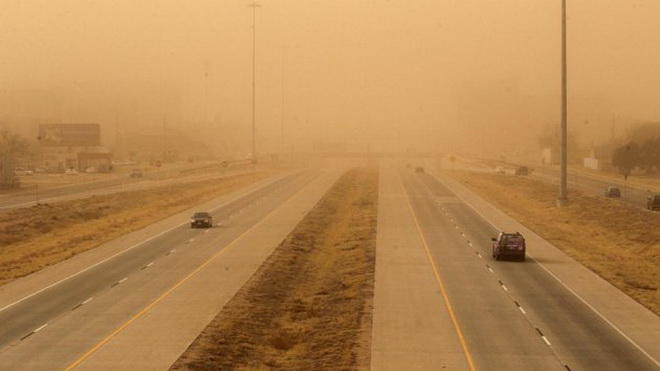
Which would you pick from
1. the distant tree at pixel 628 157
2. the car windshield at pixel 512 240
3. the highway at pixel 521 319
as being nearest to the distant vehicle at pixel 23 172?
the distant tree at pixel 628 157

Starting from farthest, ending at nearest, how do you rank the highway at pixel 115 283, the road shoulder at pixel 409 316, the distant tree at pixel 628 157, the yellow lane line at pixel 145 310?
the distant tree at pixel 628 157
the highway at pixel 115 283
the yellow lane line at pixel 145 310
the road shoulder at pixel 409 316

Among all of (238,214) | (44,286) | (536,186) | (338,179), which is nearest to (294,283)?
(44,286)

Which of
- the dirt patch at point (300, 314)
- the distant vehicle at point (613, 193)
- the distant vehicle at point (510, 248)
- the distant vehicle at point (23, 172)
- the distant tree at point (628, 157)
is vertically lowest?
the dirt patch at point (300, 314)

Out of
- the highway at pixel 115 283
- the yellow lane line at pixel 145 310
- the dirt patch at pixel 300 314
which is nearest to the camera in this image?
the yellow lane line at pixel 145 310

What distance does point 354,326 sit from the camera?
37.0m

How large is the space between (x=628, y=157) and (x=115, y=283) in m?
117

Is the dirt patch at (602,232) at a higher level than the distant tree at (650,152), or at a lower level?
lower

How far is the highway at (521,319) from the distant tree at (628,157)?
304ft

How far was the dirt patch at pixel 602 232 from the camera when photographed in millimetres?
50969

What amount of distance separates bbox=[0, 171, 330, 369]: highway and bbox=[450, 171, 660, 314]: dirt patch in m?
23.7

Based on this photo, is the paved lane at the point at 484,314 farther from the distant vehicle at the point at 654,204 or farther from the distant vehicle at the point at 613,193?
the distant vehicle at the point at 613,193

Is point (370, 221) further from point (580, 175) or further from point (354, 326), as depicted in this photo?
point (580, 175)

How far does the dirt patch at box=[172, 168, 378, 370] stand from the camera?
32.5 m

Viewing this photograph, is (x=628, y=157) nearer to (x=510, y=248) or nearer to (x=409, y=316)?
(x=510, y=248)
